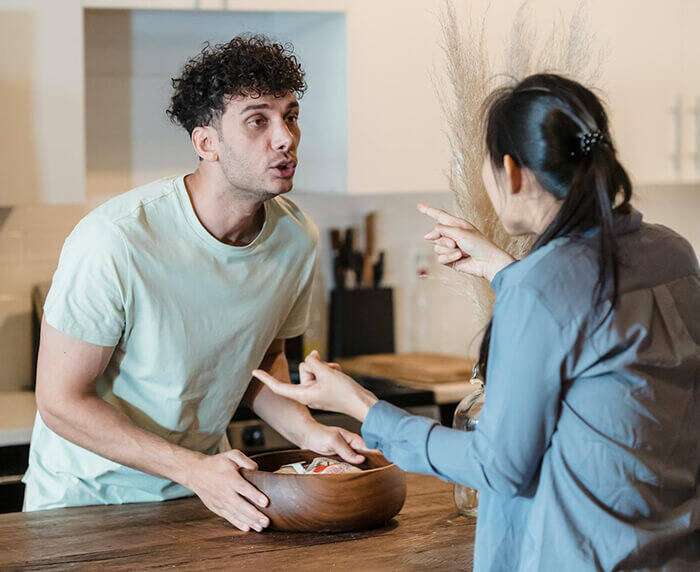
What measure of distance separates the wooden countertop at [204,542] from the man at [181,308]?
0.31ft

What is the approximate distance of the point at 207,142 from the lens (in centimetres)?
189

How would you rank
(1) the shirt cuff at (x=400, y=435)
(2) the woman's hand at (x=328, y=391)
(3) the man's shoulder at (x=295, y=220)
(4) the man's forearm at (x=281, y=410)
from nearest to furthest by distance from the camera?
(1) the shirt cuff at (x=400, y=435) → (2) the woman's hand at (x=328, y=391) → (4) the man's forearm at (x=281, y=410) → (3) the man's shoulder at (x=295, y=220)

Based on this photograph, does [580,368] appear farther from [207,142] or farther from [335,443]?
[207,142]

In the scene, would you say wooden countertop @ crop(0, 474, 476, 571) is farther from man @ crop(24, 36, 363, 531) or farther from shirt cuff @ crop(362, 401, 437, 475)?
shirt cuff @ crop(362, 401, 437, 475)

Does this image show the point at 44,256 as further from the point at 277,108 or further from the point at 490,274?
the point at 490,274

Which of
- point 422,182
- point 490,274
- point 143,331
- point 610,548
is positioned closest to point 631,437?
point 610,548

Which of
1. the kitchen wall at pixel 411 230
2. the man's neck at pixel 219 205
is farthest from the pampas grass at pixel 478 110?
the kitchen wall at pixel 411 230

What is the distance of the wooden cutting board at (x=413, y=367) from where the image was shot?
3141 millimetres

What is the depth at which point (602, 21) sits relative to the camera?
302cm

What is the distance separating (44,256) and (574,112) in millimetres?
2385

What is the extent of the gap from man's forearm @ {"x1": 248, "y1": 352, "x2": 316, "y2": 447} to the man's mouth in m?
0.49

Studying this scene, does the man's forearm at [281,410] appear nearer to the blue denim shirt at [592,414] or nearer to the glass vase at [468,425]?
the glass vase at [468,425]

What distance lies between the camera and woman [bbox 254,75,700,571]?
1.10 m

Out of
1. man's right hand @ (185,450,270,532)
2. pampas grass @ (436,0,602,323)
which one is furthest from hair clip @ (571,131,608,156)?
man's right hand @ (185,450,270,532)
